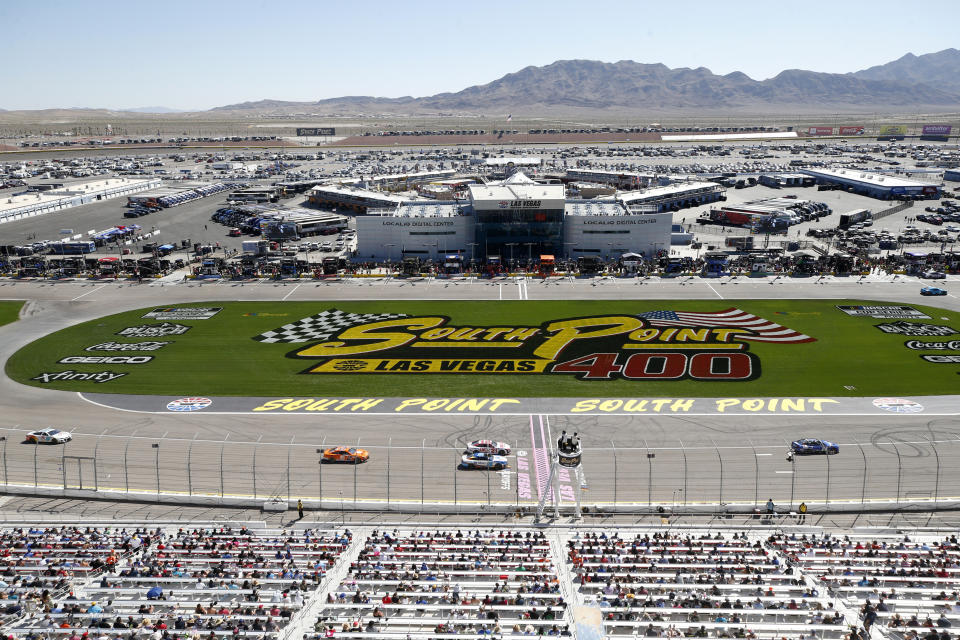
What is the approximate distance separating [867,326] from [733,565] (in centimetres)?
4909

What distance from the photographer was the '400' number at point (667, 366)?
56.5 metres


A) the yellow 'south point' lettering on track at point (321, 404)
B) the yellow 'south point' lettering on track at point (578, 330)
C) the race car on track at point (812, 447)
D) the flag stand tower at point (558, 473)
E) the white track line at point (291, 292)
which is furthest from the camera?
the white track line at point (291, 292)

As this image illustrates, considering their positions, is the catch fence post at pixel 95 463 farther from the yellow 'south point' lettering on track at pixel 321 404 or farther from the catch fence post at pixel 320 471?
the catch fence post at pixel 320 471

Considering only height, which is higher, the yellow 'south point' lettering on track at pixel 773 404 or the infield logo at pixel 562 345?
the infield logo at pixel 562 345

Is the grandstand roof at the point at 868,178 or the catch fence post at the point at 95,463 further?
the grandstand roof at the point at 868,178

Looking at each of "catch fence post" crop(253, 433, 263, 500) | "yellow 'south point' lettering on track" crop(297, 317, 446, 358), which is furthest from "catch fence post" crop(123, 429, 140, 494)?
"yellow 'south point' lettering on track" crop(297, 317, 446, 358)

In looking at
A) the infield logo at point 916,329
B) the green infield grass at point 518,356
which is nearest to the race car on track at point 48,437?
the green infield grass at point 518,356

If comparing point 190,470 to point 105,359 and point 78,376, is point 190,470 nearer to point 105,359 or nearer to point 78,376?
point 78,376

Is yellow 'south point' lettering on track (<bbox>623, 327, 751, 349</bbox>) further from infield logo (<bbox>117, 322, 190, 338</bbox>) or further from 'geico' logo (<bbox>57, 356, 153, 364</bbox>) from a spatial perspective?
infield logo (<bbox>117, 322, 190, 338</bbox>)

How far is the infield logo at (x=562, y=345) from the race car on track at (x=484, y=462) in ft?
52.3

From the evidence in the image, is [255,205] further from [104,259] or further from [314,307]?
[314,307]

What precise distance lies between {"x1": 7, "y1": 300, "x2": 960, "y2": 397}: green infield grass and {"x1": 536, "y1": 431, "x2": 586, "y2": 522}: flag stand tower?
42.1ft

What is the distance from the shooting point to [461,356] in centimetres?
6156

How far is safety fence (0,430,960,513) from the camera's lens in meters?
38.7
